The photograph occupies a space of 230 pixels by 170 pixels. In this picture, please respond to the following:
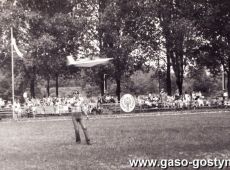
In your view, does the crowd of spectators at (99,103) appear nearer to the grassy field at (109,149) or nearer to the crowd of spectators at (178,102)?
the crowd of spectators at (178,102)

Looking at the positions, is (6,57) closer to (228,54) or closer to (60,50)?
(60,50)

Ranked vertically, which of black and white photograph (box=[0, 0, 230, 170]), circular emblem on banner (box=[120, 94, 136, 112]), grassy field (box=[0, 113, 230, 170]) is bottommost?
grassy field (box=[0, 113, 230, 170])

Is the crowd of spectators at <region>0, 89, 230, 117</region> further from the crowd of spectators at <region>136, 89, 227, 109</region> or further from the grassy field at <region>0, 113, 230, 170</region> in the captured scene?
the grassy field at <region>0, 113, 230, 170</region>

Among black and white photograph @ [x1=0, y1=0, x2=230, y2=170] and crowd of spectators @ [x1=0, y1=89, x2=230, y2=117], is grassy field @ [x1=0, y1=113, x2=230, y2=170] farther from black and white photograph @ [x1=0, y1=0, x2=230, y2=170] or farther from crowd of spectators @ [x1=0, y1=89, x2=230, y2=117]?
crowd of spectators @ [x1=0, y1=89, x2=230, y2=117]

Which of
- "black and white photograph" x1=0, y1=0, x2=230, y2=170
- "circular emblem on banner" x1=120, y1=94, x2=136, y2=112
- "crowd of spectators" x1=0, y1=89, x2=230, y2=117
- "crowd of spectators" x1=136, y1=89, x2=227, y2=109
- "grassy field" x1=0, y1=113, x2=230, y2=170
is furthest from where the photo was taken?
"crowd of spectators" x1=136, y1=89, x2=227, y2=109

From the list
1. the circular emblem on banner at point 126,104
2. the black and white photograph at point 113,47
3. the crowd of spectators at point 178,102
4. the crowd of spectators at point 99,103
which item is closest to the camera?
the crowd of spectators at point 99,103

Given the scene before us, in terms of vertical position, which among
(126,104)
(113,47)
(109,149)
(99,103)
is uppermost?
(113,47)

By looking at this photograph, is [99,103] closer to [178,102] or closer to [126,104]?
[126,104]

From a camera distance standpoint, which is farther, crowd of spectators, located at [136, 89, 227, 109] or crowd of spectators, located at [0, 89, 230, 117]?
crowd of spectators, located at [136, 89, 227, 109]

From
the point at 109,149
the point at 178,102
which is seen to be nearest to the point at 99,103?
the point at 178,102

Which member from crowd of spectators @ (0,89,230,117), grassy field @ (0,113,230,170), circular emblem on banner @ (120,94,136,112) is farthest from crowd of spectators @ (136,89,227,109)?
grassy field @ (0,113,230,170)

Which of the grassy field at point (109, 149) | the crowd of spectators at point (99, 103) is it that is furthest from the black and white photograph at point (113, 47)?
the grassy field at point (109, 149)

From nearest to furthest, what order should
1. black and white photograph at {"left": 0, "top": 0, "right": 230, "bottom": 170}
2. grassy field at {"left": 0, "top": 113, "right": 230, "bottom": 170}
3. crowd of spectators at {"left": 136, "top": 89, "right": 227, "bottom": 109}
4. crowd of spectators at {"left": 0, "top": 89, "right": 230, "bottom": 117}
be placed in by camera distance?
grassy field at {"left": 0, "top": 113, "right": 230, "bottom": 170}
crowd of spectators at {"left": 0, "top": 89, "right": 230, "bottom": 117}
black and white photograph at {"left": 0, "top": 0, "right": 230, "bottom": 170}
crowd of spectators at {"left": 136, "top": 89, "right": 227, "bottom": 109}

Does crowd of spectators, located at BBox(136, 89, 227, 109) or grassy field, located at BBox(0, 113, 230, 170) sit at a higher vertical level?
crowd of spectators, located at BBox(136, 89, 227, 109)
